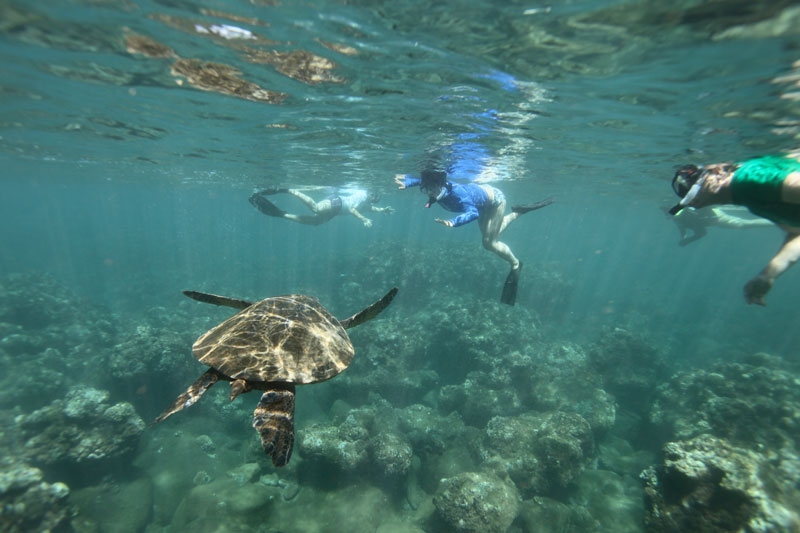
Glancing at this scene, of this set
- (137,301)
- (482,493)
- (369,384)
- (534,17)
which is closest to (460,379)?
(369,384)

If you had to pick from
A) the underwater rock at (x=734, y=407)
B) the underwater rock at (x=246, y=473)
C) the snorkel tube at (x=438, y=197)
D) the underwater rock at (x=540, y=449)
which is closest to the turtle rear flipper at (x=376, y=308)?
the snorkel tube at (x=438, y=197)

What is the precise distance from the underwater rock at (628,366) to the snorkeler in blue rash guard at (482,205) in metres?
8.56

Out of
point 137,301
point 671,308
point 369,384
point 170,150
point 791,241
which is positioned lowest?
point 137,301

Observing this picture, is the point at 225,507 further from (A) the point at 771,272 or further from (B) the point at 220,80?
(B) the point at 220,80

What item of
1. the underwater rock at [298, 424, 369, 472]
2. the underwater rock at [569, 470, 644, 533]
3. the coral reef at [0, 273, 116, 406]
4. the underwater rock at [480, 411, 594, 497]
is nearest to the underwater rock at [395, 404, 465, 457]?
the underwater rock at [480, 411, 594, 497]

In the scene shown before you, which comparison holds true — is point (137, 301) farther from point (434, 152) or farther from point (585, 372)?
point (585, 372)

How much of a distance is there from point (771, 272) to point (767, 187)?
1.02m

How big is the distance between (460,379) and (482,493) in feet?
25.7

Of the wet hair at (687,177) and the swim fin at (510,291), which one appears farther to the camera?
the swim fin at (510,291)

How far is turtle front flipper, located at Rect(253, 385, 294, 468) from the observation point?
3.23 metres

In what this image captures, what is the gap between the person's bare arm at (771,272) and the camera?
3928 mm

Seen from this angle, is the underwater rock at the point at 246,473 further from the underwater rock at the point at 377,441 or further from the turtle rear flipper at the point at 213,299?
the turtle rear flipper at the point at 213,299

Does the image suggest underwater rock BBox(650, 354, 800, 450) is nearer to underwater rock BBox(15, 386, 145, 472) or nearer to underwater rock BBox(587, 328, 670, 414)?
underwater rock BBox(587, 328, 670, 414)

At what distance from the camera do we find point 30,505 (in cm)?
691
